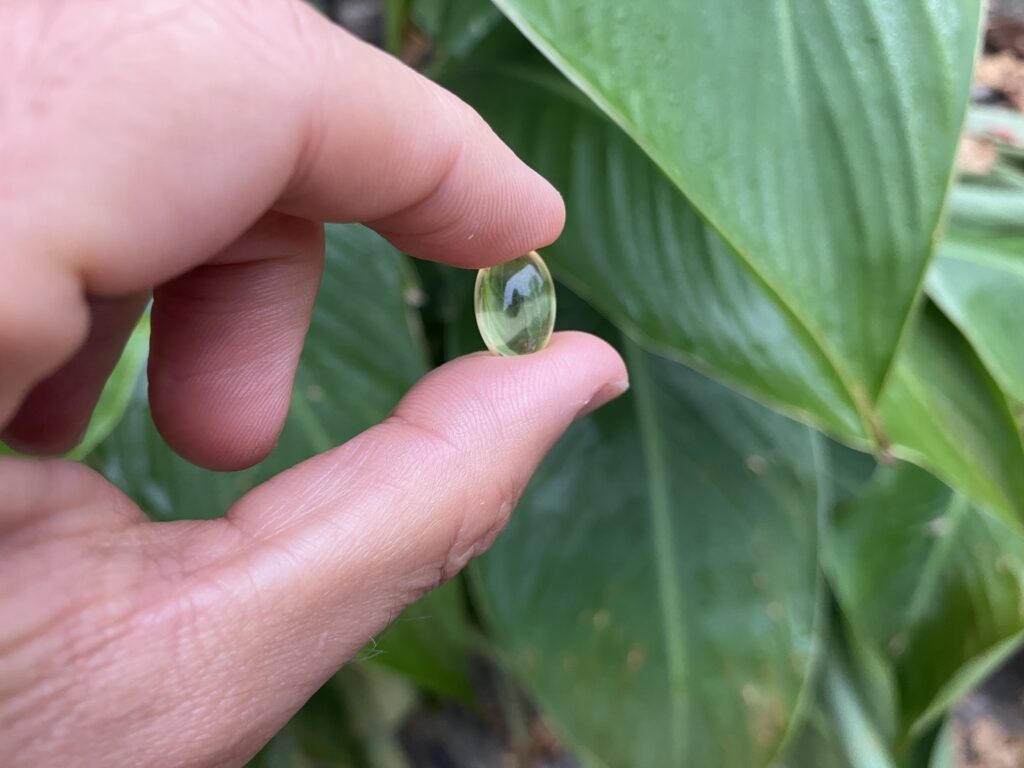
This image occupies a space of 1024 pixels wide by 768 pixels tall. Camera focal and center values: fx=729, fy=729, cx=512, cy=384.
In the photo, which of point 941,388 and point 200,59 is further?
point 941,388

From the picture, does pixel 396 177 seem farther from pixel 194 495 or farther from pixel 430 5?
pixel 430 5

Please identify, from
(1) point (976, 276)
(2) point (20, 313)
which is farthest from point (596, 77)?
(1) point (976, 276)

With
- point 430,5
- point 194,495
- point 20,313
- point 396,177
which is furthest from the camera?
point 430,5

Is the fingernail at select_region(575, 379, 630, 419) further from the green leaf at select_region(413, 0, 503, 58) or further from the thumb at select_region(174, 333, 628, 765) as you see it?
the green leaf at select_region(413, 0, 503, 58)

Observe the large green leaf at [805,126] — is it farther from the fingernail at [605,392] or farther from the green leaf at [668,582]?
the green leaf at [668,582]

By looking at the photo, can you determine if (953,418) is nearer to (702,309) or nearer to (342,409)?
(702,309)

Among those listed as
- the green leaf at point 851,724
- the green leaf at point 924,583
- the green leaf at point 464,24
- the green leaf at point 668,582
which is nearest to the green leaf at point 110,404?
the green leaf at point 668,582
